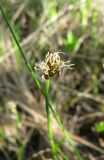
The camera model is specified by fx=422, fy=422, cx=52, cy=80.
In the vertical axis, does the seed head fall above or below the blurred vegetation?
above

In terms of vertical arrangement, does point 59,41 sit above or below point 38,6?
below

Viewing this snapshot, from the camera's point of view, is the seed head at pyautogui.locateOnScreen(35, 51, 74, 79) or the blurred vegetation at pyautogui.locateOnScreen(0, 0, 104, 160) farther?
the blurred vegetation at pyautogui.locateOnScreen(0, 0, 104, 160)

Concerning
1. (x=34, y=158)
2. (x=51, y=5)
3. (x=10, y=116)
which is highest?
(x=51, y=5)

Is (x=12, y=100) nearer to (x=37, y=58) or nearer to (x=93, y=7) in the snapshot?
(x=37, y=58)

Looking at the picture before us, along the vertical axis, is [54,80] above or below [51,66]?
below

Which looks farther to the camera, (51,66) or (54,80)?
(54,80)

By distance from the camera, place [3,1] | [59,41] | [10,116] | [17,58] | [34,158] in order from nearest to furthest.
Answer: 1. [34,158]
2. [10,116]
3. [17,58]
4. [59,41]
5. [3,1]

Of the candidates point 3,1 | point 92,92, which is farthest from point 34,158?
point 3,1

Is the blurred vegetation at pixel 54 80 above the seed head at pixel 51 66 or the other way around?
the other way around
